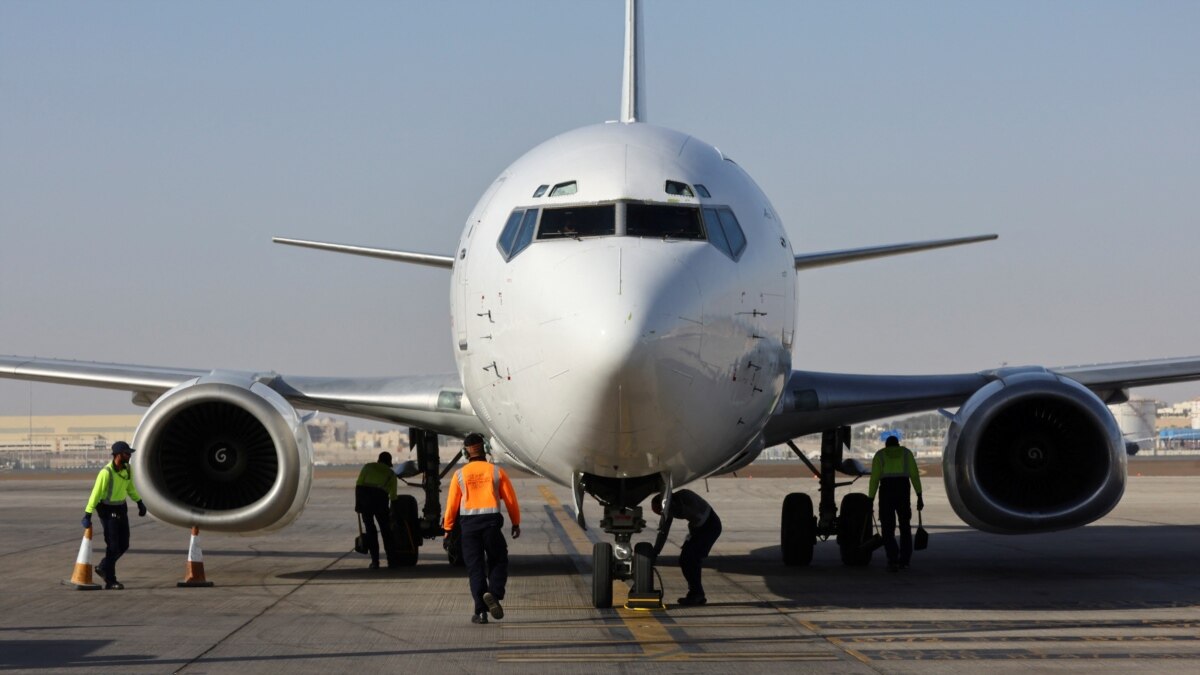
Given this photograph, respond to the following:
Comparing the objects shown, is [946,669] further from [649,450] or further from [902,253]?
[902,253]

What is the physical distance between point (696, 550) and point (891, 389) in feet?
12.6

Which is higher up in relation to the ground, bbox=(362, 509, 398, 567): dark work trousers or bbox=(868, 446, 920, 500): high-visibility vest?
bbox=(868, 446, 920, 500): high-visibility vest

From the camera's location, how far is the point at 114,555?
1534 centimetres

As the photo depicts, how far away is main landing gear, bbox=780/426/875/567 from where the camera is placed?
17453 mm

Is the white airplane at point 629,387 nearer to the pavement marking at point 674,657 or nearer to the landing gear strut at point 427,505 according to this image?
the landing gear strut at point 427,505

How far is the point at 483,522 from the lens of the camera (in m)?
12.3

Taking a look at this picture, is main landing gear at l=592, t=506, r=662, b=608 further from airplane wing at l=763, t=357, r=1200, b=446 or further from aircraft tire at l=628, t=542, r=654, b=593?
airplane wing at l=763, t=357, r=1200, b=446

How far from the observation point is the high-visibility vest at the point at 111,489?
51.9 ft

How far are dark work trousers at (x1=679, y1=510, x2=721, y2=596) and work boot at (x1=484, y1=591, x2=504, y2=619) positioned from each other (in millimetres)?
2187

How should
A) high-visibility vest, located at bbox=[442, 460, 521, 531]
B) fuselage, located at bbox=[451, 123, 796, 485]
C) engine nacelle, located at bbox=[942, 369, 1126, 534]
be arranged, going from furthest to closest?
engine nacelle, located at bbox=[942, 369, 1126, 534] → high-visibility vest, located at bbox=[442, 460, 521, 531] → fuselage, located at bbox=[451, 123, 796, 485]

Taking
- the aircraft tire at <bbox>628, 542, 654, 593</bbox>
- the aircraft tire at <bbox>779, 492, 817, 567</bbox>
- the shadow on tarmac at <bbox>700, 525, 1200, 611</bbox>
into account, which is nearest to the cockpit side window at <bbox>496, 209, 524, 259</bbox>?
the aircraft tire at <bbox>628, 542, 654, 593</bbox>

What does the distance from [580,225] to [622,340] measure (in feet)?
5.47

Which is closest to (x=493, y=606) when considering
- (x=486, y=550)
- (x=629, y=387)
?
(x=486, y=550)

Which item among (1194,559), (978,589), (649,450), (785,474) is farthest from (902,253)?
(785,474)
